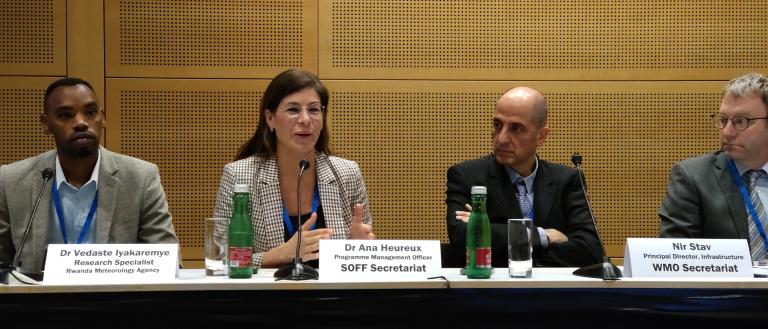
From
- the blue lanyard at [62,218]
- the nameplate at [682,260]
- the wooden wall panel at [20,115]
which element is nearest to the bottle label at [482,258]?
the nameplate at [682,260]

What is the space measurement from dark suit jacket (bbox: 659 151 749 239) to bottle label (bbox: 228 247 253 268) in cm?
173

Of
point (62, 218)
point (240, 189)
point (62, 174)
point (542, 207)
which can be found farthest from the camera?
point (542, 207)

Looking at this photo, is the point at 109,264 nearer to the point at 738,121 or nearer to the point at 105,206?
the point at 105,206

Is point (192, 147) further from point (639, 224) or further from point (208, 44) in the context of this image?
point (639, 224)

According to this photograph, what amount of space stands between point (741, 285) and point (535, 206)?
123 cm

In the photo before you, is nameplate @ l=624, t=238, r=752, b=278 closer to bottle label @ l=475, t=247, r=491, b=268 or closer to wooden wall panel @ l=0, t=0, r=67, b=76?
bottle label @ l=475, t=247, r=491, b=268

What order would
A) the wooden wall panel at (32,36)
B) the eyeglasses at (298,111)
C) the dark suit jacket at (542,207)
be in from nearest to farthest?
the dark suit jacket at (542,207) → the eyeglasses at (298,111) → the wooden wall panel at (32,36)

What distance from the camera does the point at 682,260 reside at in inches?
98.3

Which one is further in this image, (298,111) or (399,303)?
(298,111)

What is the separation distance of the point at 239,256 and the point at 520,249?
83 cm

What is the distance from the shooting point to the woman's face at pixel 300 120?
11.2 ft

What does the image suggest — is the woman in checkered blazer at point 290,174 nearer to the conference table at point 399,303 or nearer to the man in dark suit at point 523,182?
the man in dark suit at point 523,182

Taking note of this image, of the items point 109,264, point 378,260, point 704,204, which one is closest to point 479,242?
point 378,260

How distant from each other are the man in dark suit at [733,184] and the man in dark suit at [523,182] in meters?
0.37
